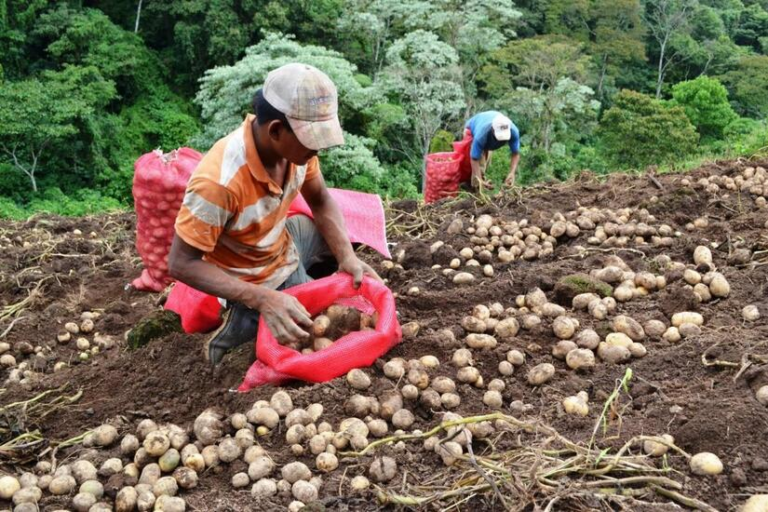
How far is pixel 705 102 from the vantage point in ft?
76.2

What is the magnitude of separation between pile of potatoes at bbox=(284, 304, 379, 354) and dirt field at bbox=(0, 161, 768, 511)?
164mm

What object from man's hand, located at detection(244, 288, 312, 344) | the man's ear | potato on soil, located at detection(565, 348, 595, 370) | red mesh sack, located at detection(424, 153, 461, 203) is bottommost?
red mesh sack, located at detection(424, 153, 461, 203)

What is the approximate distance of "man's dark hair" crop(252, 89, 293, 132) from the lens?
2.20 meters

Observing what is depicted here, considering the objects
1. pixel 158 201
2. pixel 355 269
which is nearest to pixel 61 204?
pixel 158 201

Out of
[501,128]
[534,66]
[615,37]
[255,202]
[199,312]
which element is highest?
[255,202]

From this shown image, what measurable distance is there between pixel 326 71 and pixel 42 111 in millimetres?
6414

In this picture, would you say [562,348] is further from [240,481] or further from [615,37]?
[615,37]

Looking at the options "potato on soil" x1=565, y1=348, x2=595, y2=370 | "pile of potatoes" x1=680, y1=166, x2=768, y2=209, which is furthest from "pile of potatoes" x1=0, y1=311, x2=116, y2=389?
"pile of potatoes" x1=680, y1=166, x2=768, y2=209

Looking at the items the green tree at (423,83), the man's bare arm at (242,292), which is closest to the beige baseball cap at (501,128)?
the man's bare arm at (242,292)

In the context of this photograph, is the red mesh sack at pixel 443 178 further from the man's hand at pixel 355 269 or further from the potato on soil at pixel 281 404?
the potato on soil at pixel 281 404

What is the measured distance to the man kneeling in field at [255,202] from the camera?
217 cm

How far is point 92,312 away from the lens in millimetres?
3766

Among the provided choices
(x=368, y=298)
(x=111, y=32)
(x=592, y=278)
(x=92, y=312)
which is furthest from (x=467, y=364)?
(x=111, y=32)

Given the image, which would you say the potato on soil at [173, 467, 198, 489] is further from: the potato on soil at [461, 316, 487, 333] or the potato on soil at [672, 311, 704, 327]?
the potato on soil at [672, 311, 704, 327]
